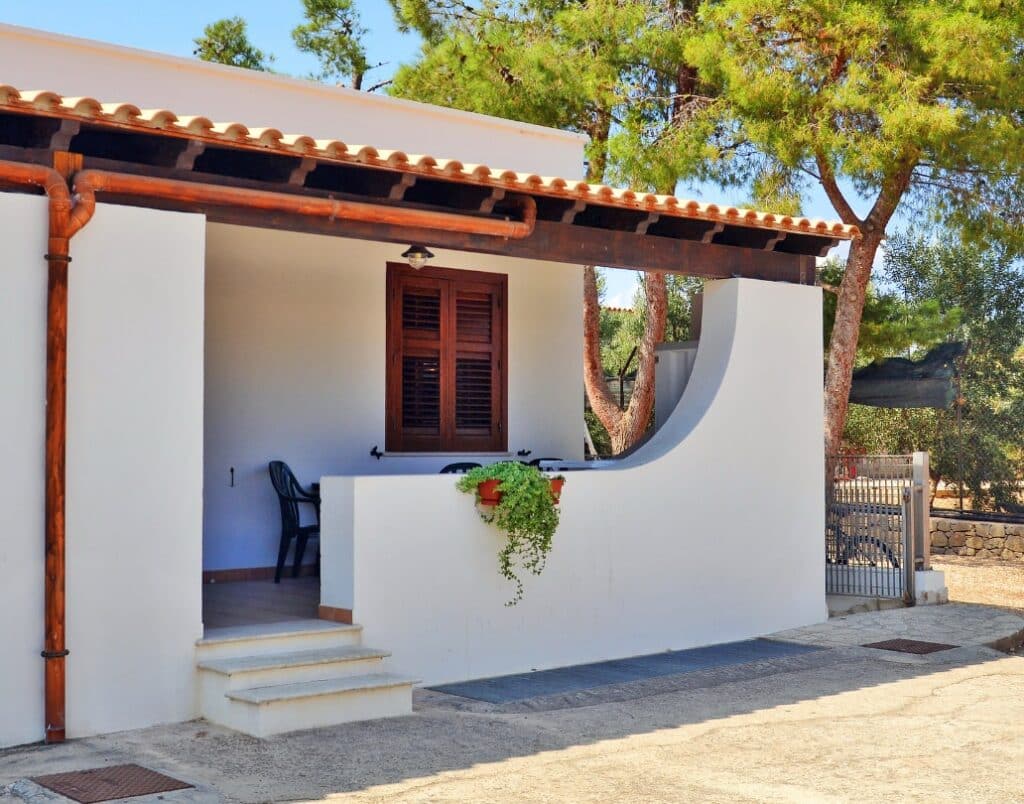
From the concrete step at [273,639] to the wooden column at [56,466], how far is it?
2.82 feet

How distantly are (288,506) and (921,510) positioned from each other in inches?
245

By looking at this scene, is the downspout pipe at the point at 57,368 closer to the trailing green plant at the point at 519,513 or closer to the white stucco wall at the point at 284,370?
the trailing green plant at the point at 519,513

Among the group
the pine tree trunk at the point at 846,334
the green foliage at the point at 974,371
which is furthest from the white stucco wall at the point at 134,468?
the green foliage at the point at 974,371

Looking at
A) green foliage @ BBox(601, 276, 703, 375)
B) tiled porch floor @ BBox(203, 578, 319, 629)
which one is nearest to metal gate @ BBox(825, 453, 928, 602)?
tiled porch floor @ BBox(203, 578, 319, 629)

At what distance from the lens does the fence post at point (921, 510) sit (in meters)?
11.8

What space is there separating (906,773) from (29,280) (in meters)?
5.13

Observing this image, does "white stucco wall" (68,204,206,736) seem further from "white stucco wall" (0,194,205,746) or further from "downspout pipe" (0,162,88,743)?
"downspout pipe" (0,162,88,743)

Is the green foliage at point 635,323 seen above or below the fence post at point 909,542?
above

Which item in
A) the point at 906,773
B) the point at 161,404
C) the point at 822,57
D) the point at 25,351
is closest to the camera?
the point at 906,773

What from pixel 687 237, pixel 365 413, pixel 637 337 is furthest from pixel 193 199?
pixel 637 337

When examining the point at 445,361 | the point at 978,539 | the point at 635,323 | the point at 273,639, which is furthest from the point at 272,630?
the point at 635,323

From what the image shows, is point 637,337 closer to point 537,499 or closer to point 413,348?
point 413,348

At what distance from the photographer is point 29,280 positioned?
6.48 metres

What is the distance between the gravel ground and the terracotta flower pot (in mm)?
6617
